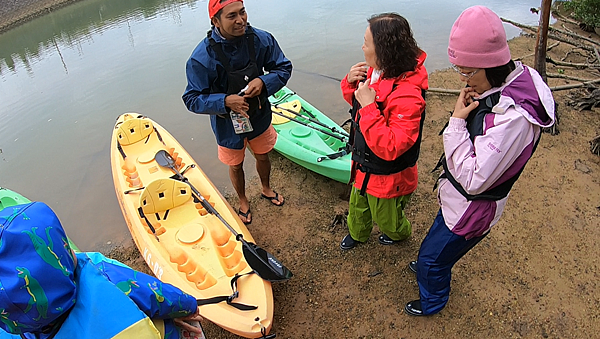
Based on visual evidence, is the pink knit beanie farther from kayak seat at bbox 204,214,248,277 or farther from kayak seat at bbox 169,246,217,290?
kayak seat at bbox 169,246,217,290

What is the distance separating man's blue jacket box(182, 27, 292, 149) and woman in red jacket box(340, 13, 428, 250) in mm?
912

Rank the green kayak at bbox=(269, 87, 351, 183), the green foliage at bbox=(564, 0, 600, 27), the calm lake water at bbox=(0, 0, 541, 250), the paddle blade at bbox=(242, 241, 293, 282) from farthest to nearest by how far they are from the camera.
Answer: the green foliage at bbox=(564, 0, 600, 27) < the calm lake water at bbox=(0, 0, 541, 250) < the green kayak at bbox=(269, 87, 351, 183) < the paddle blade at bbox=(242, 241, 293, 282)

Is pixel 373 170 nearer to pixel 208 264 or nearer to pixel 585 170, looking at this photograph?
pixel 208 264

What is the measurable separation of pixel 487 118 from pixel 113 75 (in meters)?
8.56

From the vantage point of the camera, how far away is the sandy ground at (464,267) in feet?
8.57

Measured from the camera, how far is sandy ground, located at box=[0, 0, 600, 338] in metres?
2.61

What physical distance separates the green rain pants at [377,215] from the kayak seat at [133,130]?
2.84m

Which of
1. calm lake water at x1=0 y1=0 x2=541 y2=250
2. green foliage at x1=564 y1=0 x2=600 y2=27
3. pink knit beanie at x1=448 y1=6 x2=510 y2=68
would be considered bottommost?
calm lake water at x1=0 y1=0 x2=541 y2=250

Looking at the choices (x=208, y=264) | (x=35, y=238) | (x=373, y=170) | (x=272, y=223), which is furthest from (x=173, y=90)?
(x=35, y=238)

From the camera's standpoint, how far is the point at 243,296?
2.50 meters

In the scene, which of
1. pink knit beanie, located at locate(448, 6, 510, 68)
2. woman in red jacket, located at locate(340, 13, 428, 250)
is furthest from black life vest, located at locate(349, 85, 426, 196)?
pink knit beanie, located at locate(448, 6, 510, 68)

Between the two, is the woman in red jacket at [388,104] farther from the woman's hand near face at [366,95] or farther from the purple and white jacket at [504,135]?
the purple and white jacket at [504,135]

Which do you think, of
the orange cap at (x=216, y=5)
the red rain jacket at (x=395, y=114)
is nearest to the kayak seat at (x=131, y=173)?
the orange cap at (x=216, y=5)

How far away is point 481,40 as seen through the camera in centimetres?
155
